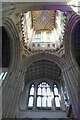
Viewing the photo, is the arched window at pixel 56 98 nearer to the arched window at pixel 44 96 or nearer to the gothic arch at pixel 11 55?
the arched window at pixel 44 96

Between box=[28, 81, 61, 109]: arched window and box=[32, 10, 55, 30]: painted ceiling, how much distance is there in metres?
6.99

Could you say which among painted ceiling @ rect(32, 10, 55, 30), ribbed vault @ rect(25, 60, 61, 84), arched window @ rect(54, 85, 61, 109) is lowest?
arched window @ rect(54, 85, 61, 109)

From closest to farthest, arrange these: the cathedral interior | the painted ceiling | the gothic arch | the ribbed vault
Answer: the cathedral interior, the gothic arch, the ribbed vault, the painted ceiling

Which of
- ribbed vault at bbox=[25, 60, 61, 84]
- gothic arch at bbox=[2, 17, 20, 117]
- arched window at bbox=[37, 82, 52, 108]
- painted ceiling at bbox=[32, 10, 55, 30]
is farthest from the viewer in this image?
painted ceiling at bbox=[32, 10, 55, 30]

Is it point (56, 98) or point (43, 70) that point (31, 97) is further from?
point (43, 70)

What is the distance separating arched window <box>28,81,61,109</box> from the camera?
16.9 meters

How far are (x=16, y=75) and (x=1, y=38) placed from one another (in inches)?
129

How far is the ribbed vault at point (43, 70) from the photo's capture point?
18211mm

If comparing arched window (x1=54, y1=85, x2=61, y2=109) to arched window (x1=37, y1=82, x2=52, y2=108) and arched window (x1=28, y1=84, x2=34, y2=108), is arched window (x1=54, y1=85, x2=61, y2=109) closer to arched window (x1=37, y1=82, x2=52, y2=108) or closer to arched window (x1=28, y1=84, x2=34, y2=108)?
arched window (x1=37, y1=82, x2=52, y2=108)

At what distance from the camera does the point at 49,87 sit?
759 inches

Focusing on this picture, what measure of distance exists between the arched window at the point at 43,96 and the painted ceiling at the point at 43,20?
699 cm

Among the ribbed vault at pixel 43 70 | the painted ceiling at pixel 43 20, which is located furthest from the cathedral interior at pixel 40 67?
the painted ceiling at pixel 43 20

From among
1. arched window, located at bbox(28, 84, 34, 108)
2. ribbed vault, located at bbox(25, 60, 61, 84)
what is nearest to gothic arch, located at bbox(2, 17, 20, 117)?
ribbed vault, located at bbox(25, 60, 61, 84)

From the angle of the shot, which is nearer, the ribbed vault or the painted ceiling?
the ribbed vault
